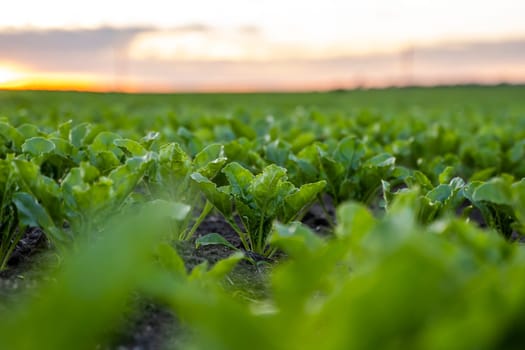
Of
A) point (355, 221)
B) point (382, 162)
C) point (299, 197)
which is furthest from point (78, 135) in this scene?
point (355, 221)

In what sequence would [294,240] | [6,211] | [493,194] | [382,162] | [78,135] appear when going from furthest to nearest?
1. [78,135]
2. [382,162]
3. [6,211]
4. [493,194]
5. [294,240]

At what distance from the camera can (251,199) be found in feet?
8.18

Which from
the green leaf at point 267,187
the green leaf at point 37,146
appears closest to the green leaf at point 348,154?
the green leaf at point 267,187

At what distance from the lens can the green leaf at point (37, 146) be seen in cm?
256

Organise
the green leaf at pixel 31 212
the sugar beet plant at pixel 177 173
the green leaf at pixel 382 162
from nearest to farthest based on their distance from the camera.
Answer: the green leaf at pixel 31 212, the sugar beet plant at pixel 177 173, the green leaf at pixel 382 162

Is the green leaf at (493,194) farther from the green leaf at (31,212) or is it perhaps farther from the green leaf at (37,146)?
the green leaf at (37,146)

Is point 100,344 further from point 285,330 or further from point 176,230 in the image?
point 176,230

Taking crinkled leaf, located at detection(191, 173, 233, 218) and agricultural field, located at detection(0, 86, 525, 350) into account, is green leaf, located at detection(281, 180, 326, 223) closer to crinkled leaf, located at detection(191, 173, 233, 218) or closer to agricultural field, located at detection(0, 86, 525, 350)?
agricultural field, located at detection(0, 86, 525, 350)

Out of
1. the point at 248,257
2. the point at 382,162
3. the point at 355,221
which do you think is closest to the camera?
the point at 355,221

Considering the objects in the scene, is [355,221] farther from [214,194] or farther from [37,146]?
[37,146]

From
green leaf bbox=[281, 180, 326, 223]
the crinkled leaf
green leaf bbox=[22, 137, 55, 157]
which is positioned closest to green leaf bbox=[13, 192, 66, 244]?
green leaf bbox=[22, 137, 55, 157]

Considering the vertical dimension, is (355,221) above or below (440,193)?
above

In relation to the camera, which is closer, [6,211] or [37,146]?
[6,211]

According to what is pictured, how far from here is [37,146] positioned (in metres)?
2.57
